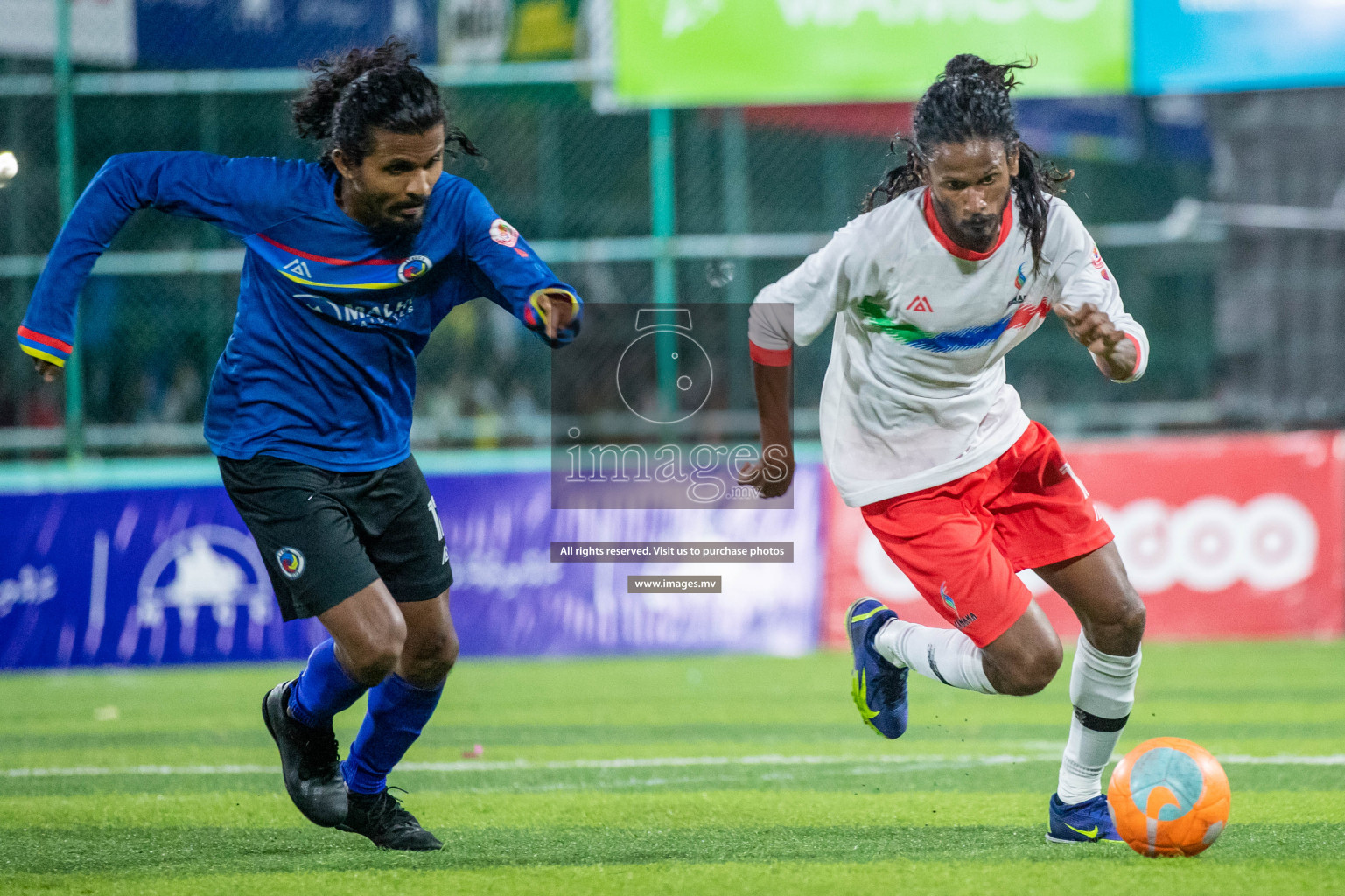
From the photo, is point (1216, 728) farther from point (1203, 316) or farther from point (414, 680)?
point (1203, 316)

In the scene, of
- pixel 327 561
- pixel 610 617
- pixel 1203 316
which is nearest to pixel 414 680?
pixel 327 561

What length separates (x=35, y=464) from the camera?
10766mm

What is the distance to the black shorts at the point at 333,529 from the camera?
4344 mm

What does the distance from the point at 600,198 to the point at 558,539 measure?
7.26 m

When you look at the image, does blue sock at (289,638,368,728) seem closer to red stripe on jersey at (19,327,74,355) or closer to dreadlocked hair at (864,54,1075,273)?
red stripe on jersey at (19,327,74,355)

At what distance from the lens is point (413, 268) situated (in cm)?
439

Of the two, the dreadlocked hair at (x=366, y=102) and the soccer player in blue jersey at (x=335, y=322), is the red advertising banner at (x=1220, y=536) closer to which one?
the soccer player in blue jersey at (x=335, y=322)

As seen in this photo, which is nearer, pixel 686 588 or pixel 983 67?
pixel 983 67

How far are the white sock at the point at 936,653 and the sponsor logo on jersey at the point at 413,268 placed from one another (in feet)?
5.90

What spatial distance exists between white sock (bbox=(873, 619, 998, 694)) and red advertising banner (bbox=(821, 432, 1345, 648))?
5.44 meters

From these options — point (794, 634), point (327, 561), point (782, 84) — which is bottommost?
point (794, 634)

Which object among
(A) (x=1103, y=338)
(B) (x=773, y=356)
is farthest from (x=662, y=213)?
(A) (x=1103, y=338)

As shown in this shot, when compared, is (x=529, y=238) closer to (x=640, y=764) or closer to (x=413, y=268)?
(x=640, y=764)

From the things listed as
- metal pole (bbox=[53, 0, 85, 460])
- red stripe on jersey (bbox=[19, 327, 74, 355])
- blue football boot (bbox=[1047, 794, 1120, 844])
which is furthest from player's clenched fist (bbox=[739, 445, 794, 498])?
metal pole (bbox=[53, 0, 85, 460])
